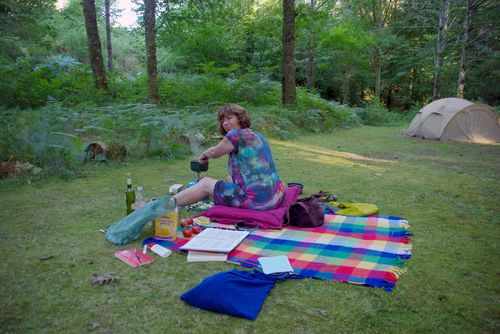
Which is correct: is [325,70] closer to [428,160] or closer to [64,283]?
[428,160]

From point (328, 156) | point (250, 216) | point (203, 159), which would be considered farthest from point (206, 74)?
point (250, 216)

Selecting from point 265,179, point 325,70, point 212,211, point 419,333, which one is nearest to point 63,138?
point 212,211

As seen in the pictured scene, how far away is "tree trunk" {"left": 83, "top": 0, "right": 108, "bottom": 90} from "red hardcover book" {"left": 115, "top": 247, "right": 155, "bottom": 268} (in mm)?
8301

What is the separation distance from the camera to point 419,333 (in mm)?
1930

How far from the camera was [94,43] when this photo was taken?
31.9 ft

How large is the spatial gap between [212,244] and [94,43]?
8.85 m

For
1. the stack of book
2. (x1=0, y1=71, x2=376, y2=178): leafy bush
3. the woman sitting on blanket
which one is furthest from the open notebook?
(x1=0, y1=71, x2=376, y2=178): leafy bush

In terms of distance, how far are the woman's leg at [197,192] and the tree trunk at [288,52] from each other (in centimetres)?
788

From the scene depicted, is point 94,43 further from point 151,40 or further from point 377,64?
point 377,64

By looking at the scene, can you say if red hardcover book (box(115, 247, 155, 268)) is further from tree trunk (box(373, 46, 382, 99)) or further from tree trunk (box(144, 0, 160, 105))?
tree trunk (box(373, 46, 382, 99))

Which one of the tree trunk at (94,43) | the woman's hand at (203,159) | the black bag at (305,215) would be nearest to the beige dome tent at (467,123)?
the black bag at (305,215)

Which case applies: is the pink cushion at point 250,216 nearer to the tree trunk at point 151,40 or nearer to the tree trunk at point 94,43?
the tree trunk at point 151,40

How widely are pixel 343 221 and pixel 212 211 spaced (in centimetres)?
133

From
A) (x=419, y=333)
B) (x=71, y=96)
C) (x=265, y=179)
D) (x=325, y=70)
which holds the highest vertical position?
(x=325, y=70)
